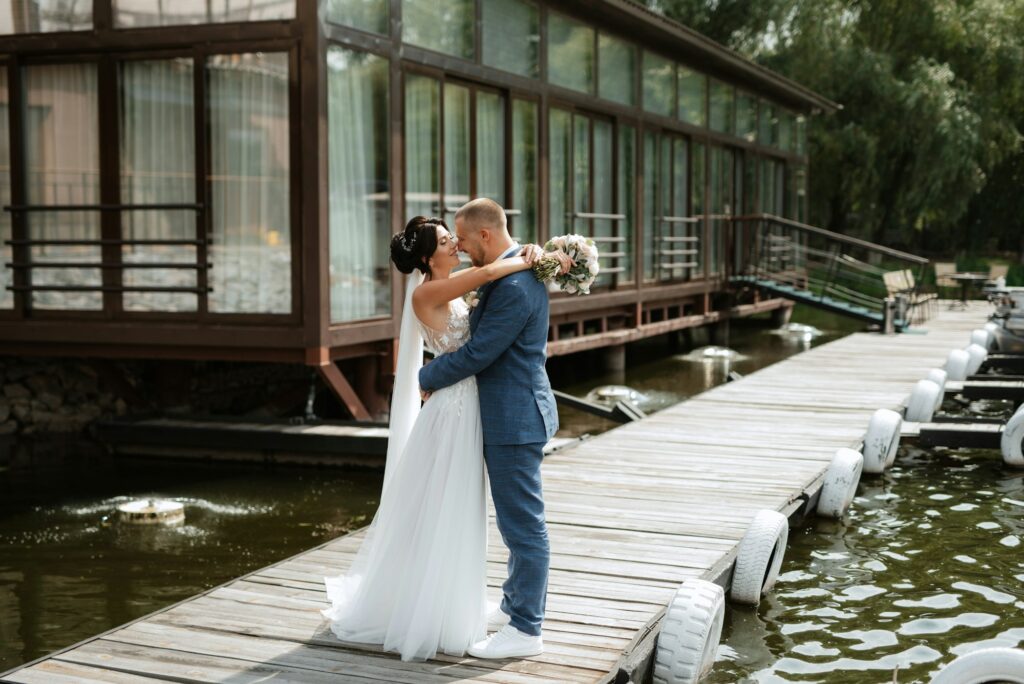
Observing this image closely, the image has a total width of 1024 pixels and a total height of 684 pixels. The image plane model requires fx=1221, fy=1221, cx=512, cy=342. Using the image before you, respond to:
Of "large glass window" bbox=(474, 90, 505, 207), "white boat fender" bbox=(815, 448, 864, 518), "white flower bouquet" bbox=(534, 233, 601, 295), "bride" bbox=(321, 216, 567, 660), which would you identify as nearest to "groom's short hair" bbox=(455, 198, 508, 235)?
"bride" bbox=(321, 216, 567, 660)

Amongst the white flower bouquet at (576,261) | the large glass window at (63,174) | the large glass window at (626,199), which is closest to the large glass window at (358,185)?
the large glass window at (63,174)

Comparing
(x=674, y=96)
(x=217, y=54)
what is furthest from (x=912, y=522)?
(x=674, y=96)

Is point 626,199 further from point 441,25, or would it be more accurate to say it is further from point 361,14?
point 361,14

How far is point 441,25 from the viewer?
11.4 metres

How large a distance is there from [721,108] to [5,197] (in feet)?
40.8

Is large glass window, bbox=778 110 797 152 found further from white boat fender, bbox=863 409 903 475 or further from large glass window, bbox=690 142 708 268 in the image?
white boat fender, bbox=863 409 903 475

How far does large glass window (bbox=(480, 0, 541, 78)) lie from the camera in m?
12.3

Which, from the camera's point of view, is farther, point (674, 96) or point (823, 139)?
point (823, 139)

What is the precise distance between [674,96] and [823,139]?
413 inches

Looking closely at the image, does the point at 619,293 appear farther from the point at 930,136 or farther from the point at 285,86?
the point at 930,136

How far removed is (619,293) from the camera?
15.8 metres

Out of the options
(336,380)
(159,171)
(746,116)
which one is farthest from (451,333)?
(746,116)

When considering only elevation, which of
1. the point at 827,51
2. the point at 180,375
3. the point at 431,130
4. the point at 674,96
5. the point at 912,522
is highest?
the point at 827,51

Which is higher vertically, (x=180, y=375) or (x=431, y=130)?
(x=431, y=130)
